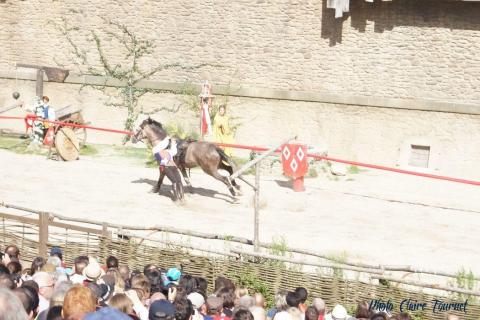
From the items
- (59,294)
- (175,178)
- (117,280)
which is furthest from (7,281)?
(175,178)

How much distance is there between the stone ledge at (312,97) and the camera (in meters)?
18.8

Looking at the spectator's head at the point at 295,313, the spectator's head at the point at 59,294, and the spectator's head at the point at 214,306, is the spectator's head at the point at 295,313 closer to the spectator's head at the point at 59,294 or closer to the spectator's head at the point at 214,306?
the spectator's head at the point at 214,306

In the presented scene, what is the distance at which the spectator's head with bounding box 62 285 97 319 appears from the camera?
625cm

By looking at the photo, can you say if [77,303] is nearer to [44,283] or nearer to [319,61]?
[44,283]

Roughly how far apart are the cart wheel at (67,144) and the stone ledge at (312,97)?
3.43 meters

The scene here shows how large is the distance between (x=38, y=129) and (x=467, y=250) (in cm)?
1132

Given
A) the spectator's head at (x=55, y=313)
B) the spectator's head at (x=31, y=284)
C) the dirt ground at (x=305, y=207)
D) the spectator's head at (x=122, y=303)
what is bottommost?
the dirt ground at (x=305, y=207)

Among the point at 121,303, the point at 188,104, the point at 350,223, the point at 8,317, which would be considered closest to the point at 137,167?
the point at 188,104

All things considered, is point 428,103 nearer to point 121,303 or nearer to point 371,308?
point 371,308

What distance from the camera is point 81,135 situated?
21.3 m

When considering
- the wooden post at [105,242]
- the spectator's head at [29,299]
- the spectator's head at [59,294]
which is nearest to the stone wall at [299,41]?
the wooden post at [105,242]

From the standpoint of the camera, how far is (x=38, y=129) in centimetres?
2025

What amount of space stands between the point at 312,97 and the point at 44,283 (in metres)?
12.9

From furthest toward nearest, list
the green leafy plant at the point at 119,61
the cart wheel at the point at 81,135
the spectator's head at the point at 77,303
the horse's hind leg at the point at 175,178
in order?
1. the green leafy plant at the point at 119,61
2. the cart wheel at the point at 81,135
3. the horse's hind leg at the point at 175,178
4. the spectator's head at the point at 77,303
